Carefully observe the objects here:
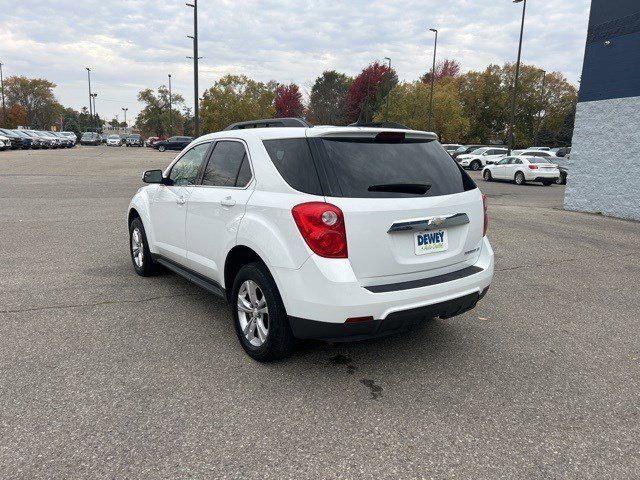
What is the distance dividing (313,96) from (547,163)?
172 ft

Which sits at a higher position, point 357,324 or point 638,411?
point 357,324

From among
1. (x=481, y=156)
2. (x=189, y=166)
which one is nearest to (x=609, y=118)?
(x=189, y=166)

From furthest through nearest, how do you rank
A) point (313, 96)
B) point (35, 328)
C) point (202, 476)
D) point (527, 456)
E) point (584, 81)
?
point (313, 96) → point (584, 81) → point (35, 328) → point (527, 456) → point (202, 476)

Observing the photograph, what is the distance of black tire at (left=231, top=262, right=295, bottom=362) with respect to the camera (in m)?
3.28

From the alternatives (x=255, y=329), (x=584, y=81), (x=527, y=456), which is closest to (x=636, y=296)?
(x=527, y=456)

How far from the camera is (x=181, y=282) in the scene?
5.52 metres

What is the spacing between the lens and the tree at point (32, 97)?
83312 millimetres

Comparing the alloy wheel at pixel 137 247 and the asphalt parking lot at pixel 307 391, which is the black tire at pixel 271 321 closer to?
the asphalt parking lot at pixel 307 391

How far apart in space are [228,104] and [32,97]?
5342cm

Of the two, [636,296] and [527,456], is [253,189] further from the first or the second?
[636,296]

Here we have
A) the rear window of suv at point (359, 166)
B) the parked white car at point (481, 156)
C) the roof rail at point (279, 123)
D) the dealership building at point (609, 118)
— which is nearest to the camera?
the rear window of suv at point (359, 166)

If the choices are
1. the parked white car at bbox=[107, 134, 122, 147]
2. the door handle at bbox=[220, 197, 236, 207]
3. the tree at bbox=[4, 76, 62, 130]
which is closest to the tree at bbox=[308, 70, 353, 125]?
the parked white car at bbox=[107, 134, 122, 147]

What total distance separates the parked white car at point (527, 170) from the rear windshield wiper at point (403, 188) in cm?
2133

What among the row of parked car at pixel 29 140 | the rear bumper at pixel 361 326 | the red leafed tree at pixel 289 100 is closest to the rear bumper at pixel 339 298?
the rear bumper at pixel 361 326
